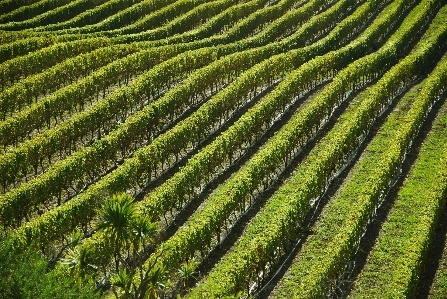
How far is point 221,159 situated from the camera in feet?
117

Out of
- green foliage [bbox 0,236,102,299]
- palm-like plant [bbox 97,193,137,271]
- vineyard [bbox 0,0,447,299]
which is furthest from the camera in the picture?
vineyard [bbox 0,0,447,299]

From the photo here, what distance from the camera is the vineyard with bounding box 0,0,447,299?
25.5 meters

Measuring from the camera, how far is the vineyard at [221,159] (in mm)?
25547

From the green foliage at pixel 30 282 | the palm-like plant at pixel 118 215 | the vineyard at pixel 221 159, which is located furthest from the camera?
the vineyard at pixel 221 159

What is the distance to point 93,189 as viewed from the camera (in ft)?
102

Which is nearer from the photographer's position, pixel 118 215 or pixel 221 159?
pixel 118 215

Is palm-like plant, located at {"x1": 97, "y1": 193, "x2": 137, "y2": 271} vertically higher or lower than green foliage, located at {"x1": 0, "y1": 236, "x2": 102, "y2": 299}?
higher

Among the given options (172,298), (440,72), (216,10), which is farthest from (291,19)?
(172,298)

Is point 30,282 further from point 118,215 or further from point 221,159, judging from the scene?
point 221,159

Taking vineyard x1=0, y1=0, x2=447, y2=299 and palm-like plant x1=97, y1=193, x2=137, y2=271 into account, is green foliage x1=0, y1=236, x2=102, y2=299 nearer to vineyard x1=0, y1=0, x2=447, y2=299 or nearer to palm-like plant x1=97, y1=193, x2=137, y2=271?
vineyard x1=0, y1=0, x2=447, y2=299

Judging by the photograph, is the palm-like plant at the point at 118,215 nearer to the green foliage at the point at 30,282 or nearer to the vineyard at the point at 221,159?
the vineyard at the point at 221,159

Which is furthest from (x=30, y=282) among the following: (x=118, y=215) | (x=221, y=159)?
(x=221, y=159)

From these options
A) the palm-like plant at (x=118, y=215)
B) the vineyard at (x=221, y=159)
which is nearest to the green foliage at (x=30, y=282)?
the vineyard at (x=221, y=159)

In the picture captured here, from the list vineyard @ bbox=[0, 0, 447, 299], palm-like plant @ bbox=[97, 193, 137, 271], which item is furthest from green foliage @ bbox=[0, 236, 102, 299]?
palm-like plant @ bbox=[97, 193, 137, 271]
